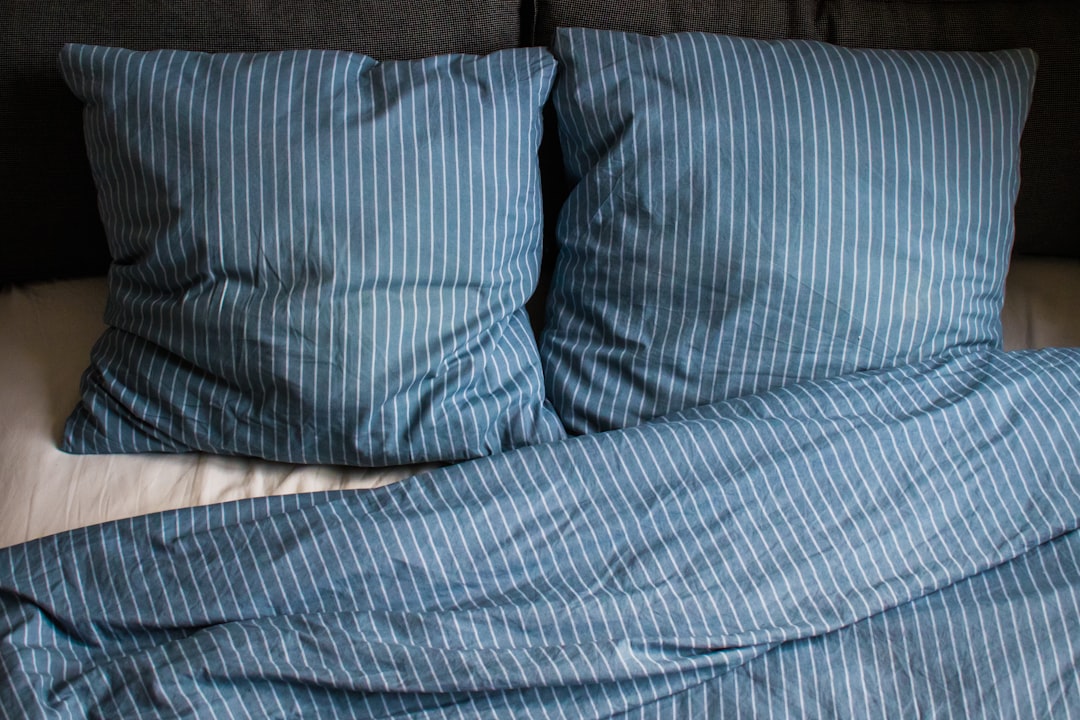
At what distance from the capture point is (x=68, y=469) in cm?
117

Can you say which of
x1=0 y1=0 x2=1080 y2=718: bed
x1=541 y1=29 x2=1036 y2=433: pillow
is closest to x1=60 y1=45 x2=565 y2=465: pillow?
x1=0 y1=0 x2=1080 y2=718: bed

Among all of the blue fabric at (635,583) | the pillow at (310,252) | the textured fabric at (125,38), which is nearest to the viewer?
the blue fabric at (635,583)

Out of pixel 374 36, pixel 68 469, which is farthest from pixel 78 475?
pixel 374 36

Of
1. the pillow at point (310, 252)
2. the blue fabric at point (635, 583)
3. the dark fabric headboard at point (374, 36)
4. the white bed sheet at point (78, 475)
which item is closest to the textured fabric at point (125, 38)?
the dark fabric headboard at point (374, 36)

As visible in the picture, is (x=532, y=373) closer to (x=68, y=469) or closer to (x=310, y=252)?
(x=310, y=252)

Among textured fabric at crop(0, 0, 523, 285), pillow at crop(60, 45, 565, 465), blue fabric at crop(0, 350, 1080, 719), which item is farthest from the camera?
textured fabric at crop(0, 0, 523, 285)

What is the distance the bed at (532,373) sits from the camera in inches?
35.7

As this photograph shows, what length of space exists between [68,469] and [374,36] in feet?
2.15

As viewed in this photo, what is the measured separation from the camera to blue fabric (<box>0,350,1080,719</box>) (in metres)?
0.86

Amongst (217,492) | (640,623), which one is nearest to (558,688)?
(640,623)

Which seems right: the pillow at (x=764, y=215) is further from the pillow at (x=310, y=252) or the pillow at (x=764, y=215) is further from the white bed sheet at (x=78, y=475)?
the white bed sheet at (x=78, y=475)

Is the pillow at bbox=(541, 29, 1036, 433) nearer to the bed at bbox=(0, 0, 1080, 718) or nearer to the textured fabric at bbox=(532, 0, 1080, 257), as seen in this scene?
the bed at bbox=(0, 0, 1080, 718)

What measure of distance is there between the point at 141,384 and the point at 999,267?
106cm

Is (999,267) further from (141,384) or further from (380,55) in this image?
(141,384)
